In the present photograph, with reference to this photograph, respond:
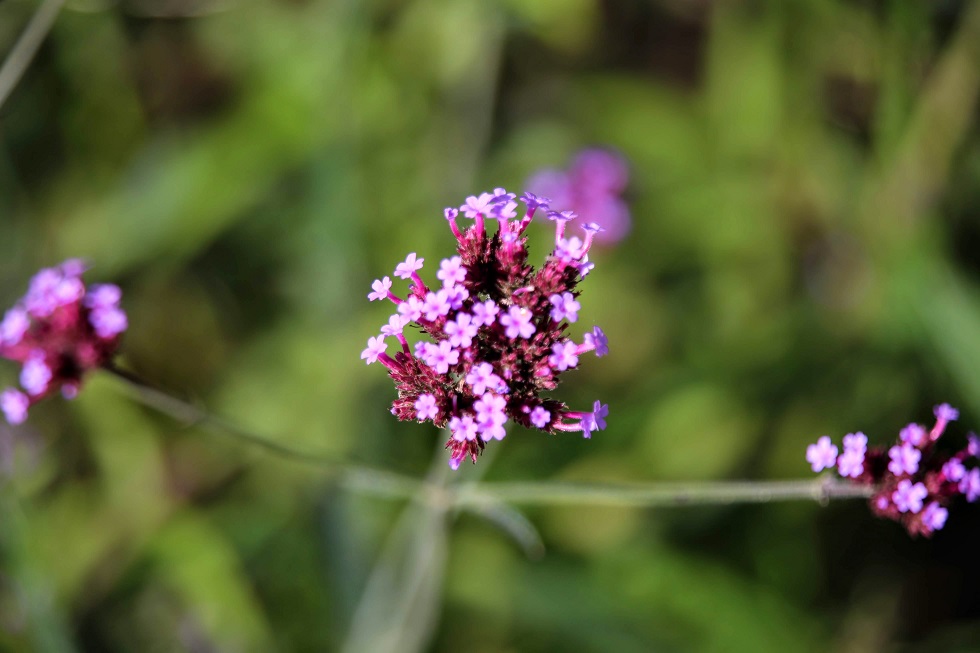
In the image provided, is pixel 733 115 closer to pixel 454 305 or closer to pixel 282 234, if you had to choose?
pixel 282 234

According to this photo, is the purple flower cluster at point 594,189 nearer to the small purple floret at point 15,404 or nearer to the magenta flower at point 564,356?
the magenta flower at point 564,356

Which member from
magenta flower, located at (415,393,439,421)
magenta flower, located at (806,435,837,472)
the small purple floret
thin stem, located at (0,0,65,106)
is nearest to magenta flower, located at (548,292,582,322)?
magenta flower, located at (415,393,439,421)

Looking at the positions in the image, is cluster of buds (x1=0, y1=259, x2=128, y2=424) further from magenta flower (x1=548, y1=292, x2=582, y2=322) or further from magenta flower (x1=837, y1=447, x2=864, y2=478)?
magenta flower (x1=837, y1=447, x2=864, y2=478)

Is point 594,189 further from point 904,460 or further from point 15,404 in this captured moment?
point 15,404

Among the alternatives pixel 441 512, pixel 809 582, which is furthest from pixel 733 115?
pixel 441 512

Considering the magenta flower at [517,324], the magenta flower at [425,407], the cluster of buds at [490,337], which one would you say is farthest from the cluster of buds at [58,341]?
the magenta flower at [517,324]
